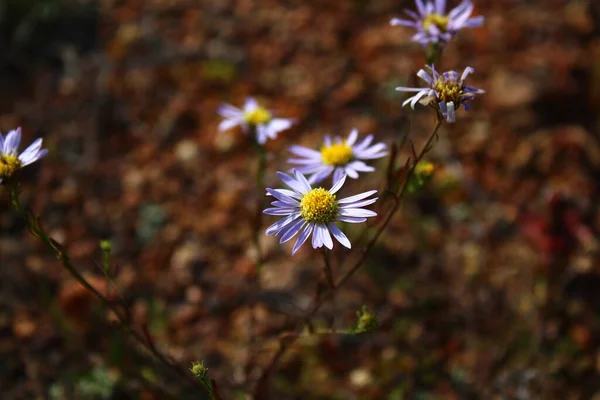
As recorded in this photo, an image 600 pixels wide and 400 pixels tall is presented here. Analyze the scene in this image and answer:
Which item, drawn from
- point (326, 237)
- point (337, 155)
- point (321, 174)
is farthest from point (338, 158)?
point (326, 237)

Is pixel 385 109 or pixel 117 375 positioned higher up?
pixel 385 109

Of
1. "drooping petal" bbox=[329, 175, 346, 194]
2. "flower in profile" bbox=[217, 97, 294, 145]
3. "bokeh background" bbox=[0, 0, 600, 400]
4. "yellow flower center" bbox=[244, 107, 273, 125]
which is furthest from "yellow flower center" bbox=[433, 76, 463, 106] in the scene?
"yellow flower center" bbox=[244, 107, 273, 125]

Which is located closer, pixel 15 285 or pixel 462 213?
pixel 15 285

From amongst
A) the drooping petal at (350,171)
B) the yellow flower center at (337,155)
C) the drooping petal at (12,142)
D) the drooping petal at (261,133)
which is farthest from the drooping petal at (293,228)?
the drooping petal at (12,142)

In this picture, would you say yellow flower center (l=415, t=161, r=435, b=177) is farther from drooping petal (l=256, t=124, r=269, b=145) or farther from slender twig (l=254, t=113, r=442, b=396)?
drooping petal (l=256, t=124, r=269, b=145)

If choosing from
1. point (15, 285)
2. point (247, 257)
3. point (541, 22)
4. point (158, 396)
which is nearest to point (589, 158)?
point (541, 22)

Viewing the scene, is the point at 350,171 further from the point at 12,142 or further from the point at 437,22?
the point at 12,142

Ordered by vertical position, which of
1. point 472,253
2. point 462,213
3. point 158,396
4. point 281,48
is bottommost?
point 158,396

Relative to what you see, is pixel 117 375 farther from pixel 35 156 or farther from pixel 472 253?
pixel 472 253
